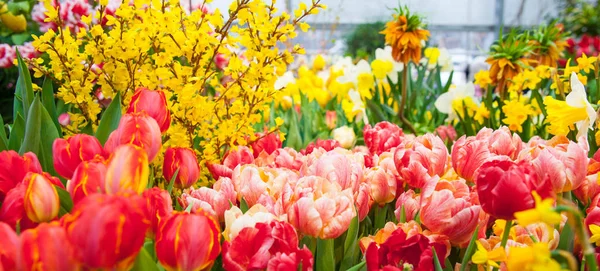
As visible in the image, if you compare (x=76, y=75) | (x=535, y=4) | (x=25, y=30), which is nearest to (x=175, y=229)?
(x=76, y=75)

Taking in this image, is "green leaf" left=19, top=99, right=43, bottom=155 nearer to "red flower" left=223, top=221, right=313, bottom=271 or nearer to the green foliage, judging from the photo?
"red flower" left=223, top=221, right=313, bottom=271

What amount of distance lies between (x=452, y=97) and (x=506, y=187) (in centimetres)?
89

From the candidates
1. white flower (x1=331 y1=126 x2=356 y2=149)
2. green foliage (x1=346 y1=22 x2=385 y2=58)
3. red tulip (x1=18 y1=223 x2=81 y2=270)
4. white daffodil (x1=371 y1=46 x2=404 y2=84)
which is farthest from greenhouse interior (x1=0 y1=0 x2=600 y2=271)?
green foliage (x1=346 y1=22 x2=385 y2=58)

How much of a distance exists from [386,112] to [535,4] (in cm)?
724

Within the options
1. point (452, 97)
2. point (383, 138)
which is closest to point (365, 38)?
point (452, 97)

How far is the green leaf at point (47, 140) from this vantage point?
1.97 feet

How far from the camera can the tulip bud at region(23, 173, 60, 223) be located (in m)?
0.38

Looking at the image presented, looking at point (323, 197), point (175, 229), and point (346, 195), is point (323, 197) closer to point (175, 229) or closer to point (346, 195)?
point (346, 195)

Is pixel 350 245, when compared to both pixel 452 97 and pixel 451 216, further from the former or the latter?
pixel 452 97

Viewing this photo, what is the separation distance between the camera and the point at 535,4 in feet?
25.6

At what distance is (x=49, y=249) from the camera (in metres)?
0.28

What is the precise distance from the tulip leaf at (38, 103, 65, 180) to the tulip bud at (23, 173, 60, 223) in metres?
0.23

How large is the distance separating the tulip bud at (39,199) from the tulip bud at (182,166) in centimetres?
20

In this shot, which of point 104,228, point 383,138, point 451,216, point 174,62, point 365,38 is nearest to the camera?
point 104,228
